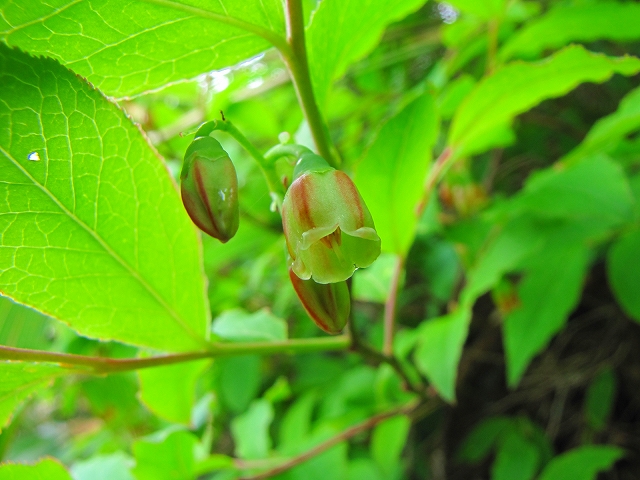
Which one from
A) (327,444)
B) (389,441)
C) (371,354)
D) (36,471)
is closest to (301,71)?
(371,354)

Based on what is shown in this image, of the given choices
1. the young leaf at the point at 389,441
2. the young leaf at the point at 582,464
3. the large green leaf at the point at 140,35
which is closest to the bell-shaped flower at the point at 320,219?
the large green leaf at the point at 140,35

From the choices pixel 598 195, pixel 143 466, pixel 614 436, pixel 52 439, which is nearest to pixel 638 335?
pixel 614 436

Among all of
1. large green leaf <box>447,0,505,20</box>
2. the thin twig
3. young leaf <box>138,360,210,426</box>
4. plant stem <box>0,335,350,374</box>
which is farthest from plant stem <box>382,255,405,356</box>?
large green leaf <box>447,0,505,20</box>

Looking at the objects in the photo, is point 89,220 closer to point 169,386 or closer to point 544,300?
point 169,386

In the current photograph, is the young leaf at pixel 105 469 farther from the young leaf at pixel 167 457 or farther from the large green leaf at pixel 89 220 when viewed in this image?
the large green leaf at pixel 89 220

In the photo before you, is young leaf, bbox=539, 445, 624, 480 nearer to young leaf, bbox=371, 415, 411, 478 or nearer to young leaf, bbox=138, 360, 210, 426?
young leaf, bbox=371, 415, 411, 478

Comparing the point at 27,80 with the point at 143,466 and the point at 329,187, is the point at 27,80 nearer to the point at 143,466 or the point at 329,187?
the point at 329,187
